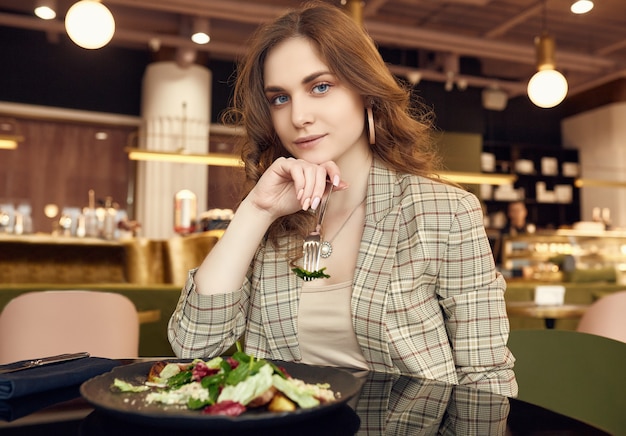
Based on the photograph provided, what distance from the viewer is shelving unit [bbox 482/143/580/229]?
9984 mm

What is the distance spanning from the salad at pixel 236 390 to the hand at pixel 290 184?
0.45 metres

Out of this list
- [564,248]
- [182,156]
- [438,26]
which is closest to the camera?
[182,156]

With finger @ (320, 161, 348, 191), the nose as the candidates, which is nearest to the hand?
finger @ (320, 161, 348, 191)

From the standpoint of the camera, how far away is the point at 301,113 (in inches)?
52.4

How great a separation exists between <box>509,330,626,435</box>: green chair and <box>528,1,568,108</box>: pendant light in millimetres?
4306

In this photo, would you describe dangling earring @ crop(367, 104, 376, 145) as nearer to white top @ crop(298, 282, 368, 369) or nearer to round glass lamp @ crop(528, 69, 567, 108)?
white top @ crop(298, 282, 368, 369)

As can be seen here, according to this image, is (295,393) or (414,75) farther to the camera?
(414,75)

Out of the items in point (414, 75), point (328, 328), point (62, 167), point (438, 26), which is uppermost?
point (438, 26)

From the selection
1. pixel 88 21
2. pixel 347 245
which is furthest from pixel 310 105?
pixel 88 21

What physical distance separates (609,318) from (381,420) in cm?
181

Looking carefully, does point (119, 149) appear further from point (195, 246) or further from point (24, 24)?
point (195, 246)

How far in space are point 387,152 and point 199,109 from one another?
6.41 metres

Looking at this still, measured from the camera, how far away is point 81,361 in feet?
3.28

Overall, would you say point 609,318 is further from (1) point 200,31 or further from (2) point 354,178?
(1) point 200,31
